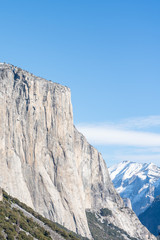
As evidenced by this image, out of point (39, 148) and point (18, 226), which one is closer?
point (18, 226)

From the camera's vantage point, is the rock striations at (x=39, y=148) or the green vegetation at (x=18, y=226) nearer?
the green vegetation at (x=18, y=226)

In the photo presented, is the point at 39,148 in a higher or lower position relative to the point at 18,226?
higher

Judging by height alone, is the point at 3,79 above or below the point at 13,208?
above

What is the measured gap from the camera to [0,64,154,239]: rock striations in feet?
472

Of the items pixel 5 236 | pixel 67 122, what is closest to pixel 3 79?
pixel 67 122

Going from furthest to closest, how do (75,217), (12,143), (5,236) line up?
(75,217) → (12,143) → (5,236)

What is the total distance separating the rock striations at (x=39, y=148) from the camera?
144 metres

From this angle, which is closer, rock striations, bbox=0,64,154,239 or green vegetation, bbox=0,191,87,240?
green vegetation, bbox=0,191,87,240

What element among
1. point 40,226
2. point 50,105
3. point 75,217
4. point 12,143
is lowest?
point 75,217

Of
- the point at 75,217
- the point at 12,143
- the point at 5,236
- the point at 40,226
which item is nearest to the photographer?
the point at 5,236

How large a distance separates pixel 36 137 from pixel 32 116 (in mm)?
6199

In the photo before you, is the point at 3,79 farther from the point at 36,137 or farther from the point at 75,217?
the point at 75,217

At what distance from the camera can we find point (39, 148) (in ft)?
511

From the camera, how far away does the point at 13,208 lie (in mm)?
76875
